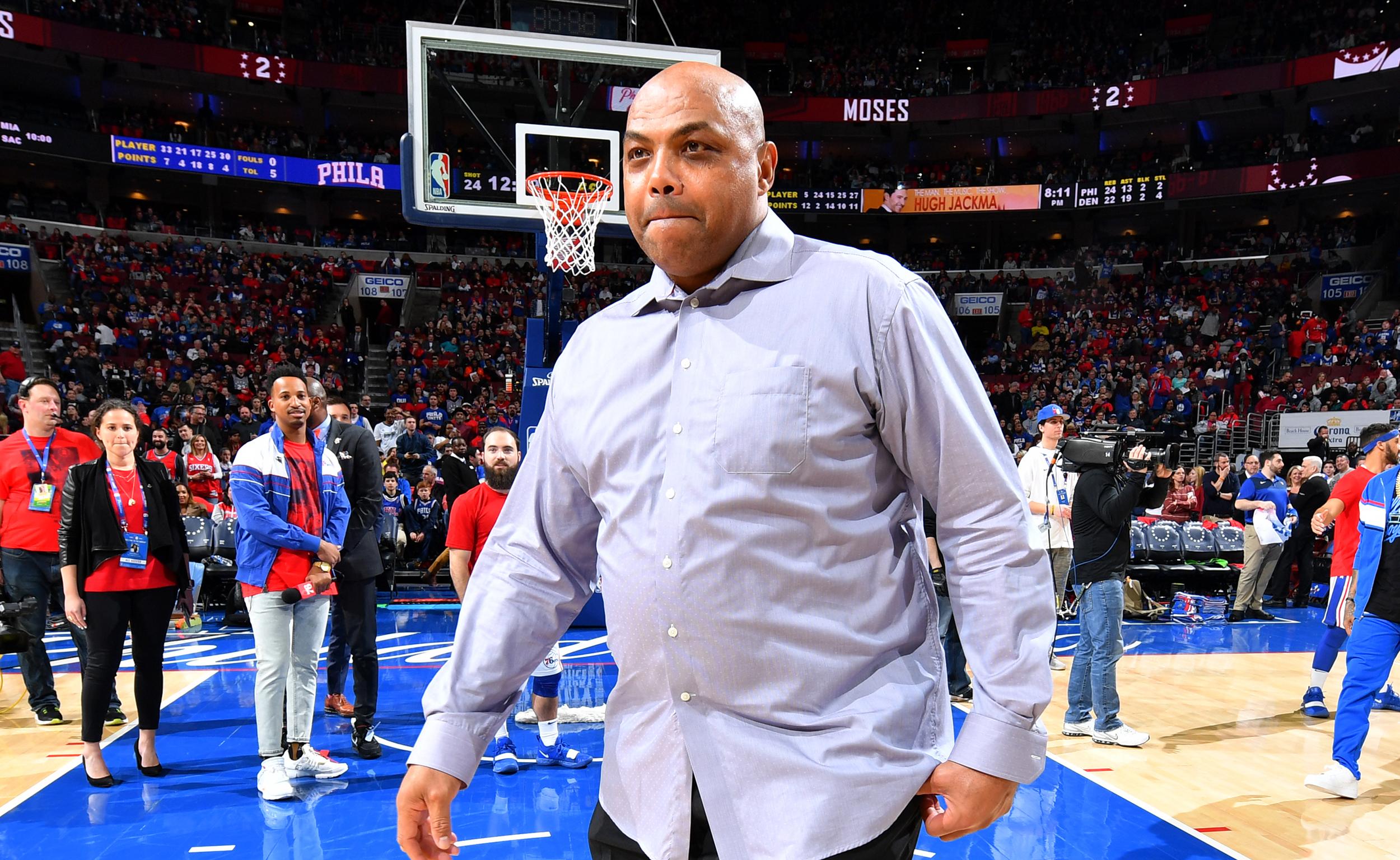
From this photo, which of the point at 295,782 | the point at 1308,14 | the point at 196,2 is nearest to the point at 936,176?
the point at 1308,14

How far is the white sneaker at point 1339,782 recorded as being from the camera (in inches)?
193

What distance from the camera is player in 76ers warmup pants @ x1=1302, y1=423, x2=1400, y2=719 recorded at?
5.82 meters

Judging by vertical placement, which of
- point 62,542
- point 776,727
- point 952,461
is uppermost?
point 952,461

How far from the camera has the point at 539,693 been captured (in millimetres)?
5344

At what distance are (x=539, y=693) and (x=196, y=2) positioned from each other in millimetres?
28484

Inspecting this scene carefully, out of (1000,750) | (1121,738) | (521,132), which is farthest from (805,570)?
(521,132)

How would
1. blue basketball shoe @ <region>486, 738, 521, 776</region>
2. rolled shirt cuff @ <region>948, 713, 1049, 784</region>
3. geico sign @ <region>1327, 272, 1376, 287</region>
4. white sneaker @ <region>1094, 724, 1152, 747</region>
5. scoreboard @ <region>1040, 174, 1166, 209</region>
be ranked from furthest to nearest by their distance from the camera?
1. scoreboard @ <region>1040, 174, 1166, 209</region>
2. geico sign @ <region>1327, 272, 1376, 287</region>
3. white sneaker @ <region>1094, 724, 1152, 747</region>
4. blue basketball shoe @ <region>486, 738, 521, 776</region>
5. rolled shirt cuff @ <region>948, 713, 1049, 784</region>

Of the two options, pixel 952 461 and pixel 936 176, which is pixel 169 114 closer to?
pixel 936 176

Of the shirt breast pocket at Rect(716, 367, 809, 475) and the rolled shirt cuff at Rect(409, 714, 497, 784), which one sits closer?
the shirt breast pocket at Rect(716, 367, 809, 475)

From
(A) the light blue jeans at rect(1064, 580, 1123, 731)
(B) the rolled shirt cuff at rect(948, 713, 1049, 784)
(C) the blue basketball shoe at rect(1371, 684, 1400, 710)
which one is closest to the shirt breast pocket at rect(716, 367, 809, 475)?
(B) the rolled shirt cuff at rect(948, 713, 1049, 784)

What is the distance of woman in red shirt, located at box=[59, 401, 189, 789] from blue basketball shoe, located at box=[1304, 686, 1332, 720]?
7.55 meters

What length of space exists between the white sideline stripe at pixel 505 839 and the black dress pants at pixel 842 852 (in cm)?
304

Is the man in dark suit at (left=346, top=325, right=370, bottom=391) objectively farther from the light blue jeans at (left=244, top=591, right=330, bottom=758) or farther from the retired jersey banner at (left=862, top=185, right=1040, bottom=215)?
the light blue jeans at (left=244, top=591, right=330, bottom=758)

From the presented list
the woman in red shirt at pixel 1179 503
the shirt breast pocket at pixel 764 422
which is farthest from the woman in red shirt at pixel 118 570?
the woman in red shirt at pixel 1179 503
